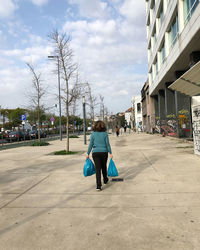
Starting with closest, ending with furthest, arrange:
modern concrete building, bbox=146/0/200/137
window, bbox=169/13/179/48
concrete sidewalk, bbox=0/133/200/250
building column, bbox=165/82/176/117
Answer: concrete sidewalk, bbox=0/133/200/250, modern concrete building, bbox=146/0/200/137, window, bbox=169/13/179/48, building column, bbox=165/82/176/117

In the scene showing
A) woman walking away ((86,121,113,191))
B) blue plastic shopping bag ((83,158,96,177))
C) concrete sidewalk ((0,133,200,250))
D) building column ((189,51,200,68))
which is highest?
building column ((189,51,200,68))

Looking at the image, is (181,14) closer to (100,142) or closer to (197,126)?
(197,126)

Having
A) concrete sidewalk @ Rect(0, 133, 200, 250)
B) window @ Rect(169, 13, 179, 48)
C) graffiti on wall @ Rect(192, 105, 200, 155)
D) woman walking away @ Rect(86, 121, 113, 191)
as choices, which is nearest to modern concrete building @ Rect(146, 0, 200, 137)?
window @ Rect(169, 13, 179, 48)

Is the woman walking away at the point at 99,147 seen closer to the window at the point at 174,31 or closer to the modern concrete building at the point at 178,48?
the modern concrete building at the point at 178,48

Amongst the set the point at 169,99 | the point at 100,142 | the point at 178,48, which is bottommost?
the point at 100,142

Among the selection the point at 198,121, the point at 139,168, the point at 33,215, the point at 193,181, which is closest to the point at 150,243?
the point at 33,215

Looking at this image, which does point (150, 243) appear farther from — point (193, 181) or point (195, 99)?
point (195, 99)

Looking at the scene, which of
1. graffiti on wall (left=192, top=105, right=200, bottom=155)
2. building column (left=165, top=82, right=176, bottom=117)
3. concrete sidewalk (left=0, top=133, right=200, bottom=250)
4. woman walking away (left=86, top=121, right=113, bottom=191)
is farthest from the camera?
building column (left=165, top=82, right=176, bottom=117)

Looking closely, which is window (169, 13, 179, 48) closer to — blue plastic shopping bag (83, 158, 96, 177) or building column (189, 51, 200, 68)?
building column (189, 51, 200, 68)

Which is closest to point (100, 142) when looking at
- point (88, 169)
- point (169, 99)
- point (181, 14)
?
point (88, 169)

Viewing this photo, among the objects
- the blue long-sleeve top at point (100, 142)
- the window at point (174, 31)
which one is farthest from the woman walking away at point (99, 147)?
the window at point (174, 31)

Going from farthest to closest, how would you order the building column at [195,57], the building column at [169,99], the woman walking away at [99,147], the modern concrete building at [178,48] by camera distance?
the building column at [169,99] < the building column at [195,57] < the modern concrete building at [178,48] < the woman walking away at [99,147]

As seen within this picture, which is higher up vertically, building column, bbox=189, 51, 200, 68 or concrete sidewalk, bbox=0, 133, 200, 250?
building column, bbox=189, 51, 200, 68

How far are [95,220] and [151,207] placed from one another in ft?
3.35
